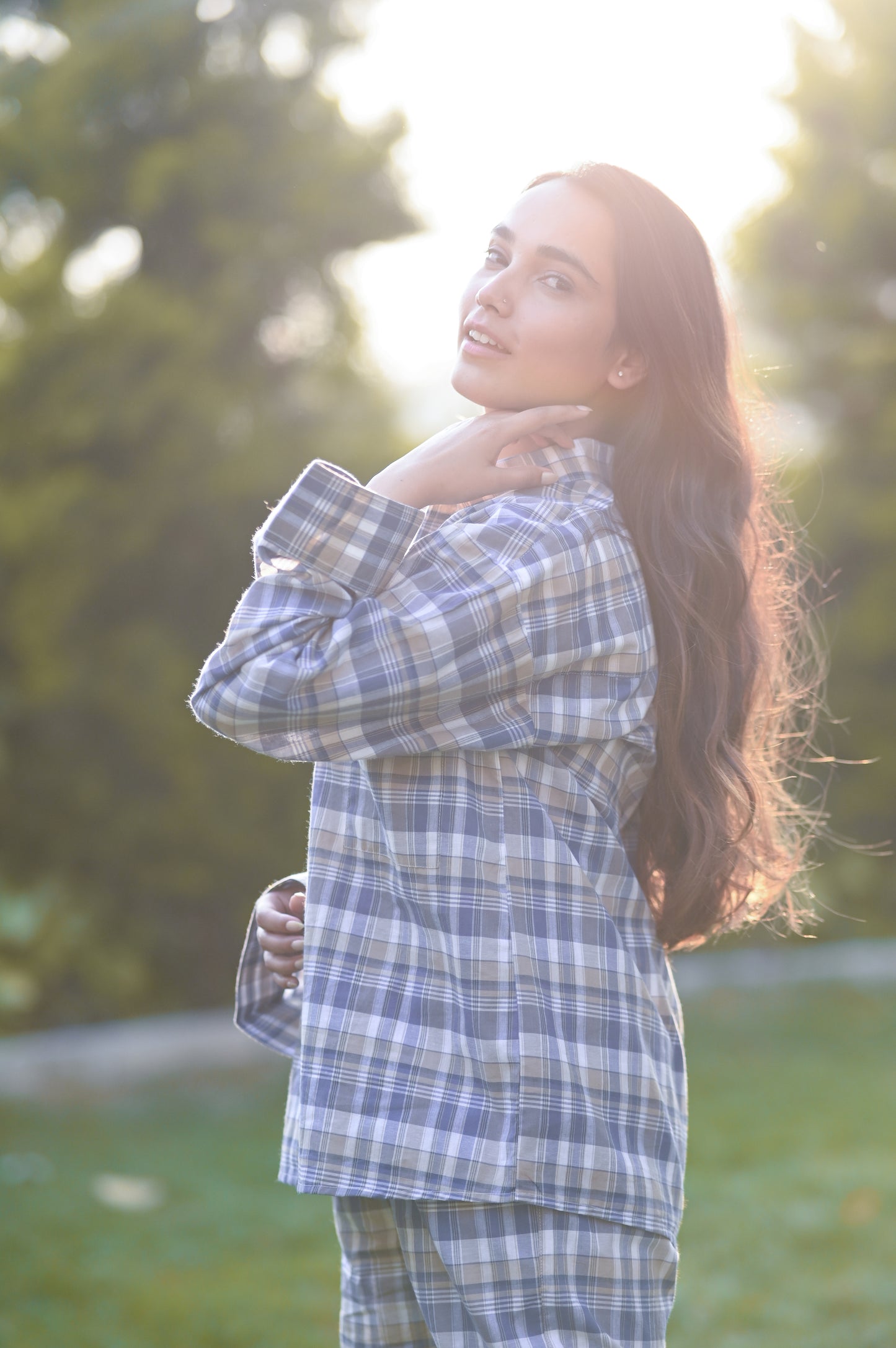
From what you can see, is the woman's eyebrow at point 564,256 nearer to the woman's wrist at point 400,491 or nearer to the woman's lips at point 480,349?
the woman's lips at point 480,349

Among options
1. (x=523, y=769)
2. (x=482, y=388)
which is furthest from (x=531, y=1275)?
(x=482, y=388)

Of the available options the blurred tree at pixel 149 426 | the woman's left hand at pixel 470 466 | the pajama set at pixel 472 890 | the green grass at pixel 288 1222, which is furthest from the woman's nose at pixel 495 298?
the blurred tree at pixel 149 426

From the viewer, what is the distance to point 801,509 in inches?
258

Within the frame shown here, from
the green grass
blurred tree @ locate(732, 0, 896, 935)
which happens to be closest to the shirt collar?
the green grass

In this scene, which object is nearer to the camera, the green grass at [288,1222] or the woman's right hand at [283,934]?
the woman's right hand at [283,934]

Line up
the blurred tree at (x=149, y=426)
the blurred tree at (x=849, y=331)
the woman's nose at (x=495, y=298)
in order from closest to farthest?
the woman's nose at (x=495, y=298) → the blurred tree at (x=149, y=426) → the blurred tree at (x=849, y=331)

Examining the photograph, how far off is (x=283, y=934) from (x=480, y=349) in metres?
0.76

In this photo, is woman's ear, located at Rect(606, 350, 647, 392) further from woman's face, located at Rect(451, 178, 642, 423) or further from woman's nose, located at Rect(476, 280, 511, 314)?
woman's nose, located at Rect(476, 280, 511, 314)

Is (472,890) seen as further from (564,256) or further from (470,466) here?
(564,256)

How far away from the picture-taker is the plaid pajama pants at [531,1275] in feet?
4.91

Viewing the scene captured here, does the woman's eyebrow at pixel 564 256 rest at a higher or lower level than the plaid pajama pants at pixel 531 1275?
higher

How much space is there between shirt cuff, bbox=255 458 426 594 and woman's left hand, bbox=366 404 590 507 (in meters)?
Result: 0.09

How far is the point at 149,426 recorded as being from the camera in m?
5.15

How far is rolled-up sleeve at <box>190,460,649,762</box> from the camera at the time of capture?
Result: 1.44 m
